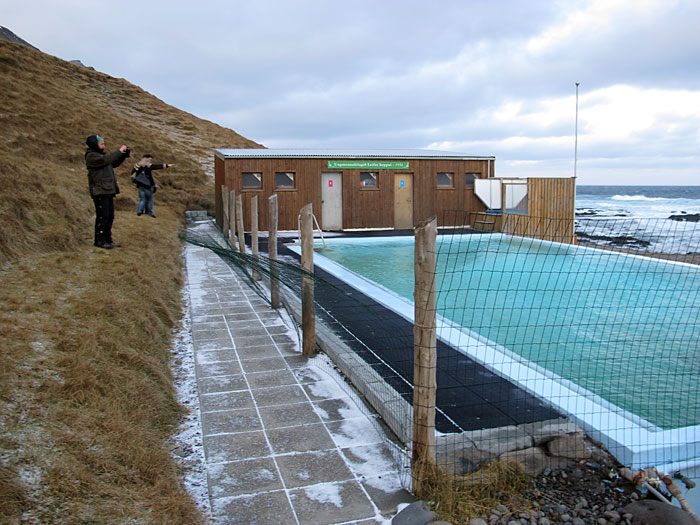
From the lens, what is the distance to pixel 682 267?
419 inches

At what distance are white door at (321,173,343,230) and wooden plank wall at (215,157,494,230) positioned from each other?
17 centimetres

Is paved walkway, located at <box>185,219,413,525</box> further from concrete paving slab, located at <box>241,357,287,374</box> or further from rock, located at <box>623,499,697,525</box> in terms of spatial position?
rock, located at <box>623,499,697,525</box>

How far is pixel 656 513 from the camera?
10.1ft

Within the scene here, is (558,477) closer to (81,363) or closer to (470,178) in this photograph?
(81,363)

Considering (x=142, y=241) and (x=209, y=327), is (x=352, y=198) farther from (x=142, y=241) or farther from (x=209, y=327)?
(x=209, y=327)

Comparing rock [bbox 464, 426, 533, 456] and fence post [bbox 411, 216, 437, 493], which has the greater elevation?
fence post [bbox 411, 216, 437, 493]

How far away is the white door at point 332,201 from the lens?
62.5 ft

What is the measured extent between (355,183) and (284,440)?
15783 mm

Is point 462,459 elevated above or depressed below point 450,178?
below

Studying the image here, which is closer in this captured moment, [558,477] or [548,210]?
[558,477]

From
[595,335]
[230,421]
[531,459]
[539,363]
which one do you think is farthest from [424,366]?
[595,335]

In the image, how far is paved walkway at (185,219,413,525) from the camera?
3164mm

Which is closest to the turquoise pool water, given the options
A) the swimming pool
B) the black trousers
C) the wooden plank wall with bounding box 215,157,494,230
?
the swimming pool

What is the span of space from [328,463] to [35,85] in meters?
28.3
